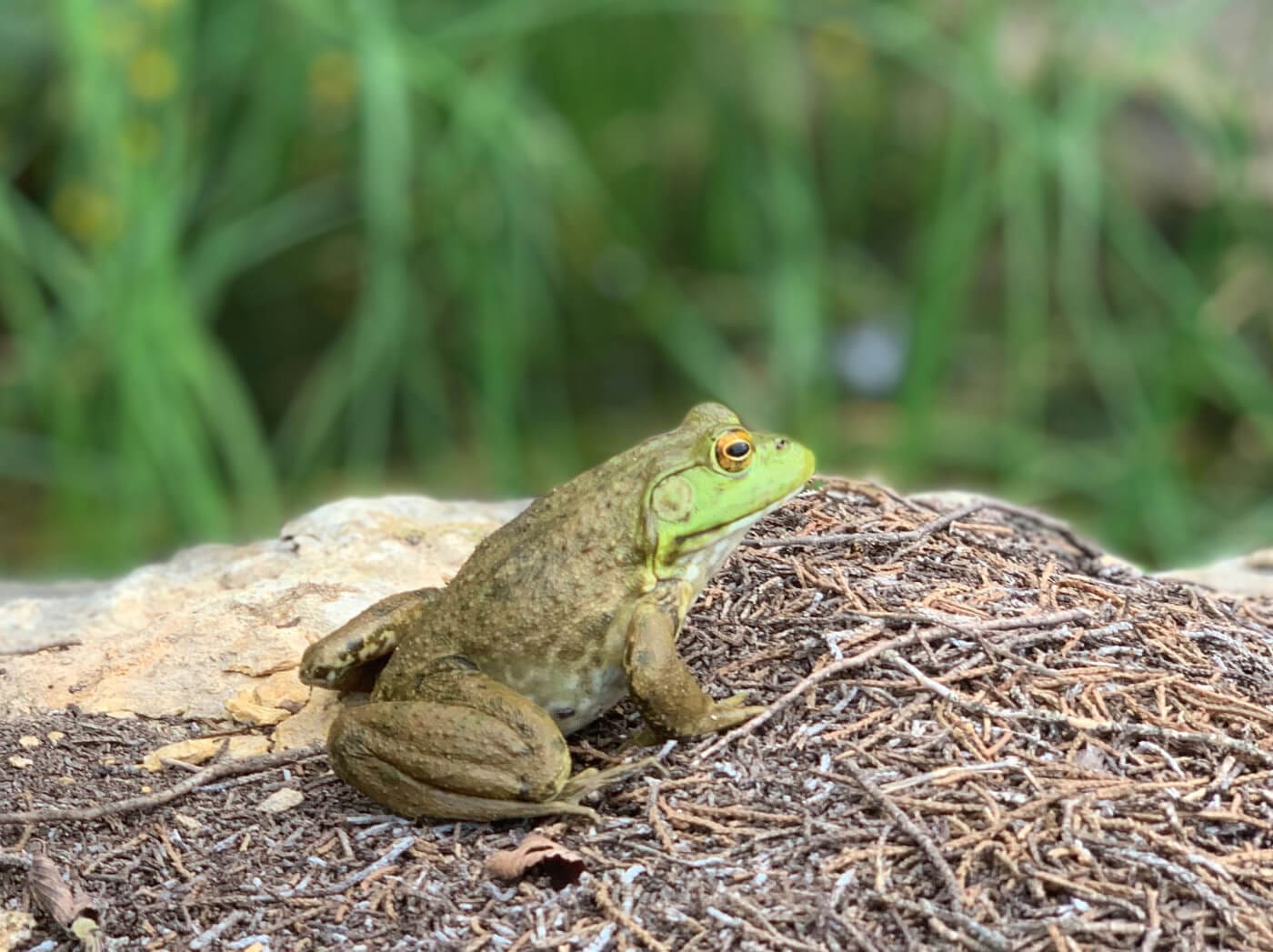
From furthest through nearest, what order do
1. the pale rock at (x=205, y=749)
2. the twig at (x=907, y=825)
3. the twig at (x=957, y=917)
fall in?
the pale rock at (x=205, y=749), the twig at (x=907, y=825), the twig at (x=957, y=917)

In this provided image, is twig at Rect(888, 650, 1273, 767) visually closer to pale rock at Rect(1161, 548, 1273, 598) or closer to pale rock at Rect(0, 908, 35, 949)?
pale rock at Rect(1161, 548, 1273, 598)

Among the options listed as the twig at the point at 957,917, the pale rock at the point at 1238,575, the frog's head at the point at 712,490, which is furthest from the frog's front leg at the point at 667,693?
the pale rock at the point at 1238,575

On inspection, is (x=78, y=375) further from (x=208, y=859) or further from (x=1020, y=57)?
(x=1020, y=57)

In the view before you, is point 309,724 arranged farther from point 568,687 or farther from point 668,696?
point 668,696

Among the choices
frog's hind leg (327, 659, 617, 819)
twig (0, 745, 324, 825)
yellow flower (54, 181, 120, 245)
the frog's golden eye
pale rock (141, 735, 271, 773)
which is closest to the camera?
frog's hind leg (327, 659, 617, 819)

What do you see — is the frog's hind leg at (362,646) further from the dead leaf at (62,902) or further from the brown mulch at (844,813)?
the dead leaf at (62,902)

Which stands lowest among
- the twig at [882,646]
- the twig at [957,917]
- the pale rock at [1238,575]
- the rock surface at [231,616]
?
the pale rock at [1238,575]

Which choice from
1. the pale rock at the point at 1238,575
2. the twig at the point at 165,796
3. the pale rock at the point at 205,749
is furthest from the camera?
the pale rock at the point at 1238,575

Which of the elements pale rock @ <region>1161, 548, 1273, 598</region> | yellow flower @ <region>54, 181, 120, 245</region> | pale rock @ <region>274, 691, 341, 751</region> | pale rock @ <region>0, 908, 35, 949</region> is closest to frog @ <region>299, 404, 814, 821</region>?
pale rock @ <region>274, 691, 341, 751</region>
